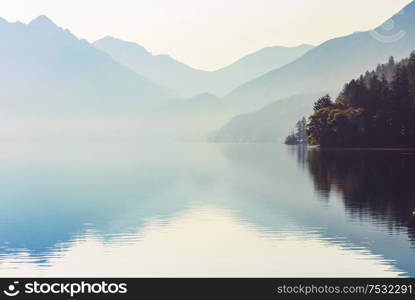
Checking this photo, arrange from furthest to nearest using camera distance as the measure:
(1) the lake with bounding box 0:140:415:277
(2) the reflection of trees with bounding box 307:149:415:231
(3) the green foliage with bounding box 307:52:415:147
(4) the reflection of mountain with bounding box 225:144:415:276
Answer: (3) the green foliage with bounding box 307:52:415:147
(2) the reflection of trees with bounding box 307:149:415:231
(4) the reflection of mountain with bounding box 225:144:415:276
(1) the lake with bounding box 0:140:415:277

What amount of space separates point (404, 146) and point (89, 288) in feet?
543

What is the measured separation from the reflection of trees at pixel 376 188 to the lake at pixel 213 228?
102 mm

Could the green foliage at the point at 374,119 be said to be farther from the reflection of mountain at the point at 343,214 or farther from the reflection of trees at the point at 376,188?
the reflection of mountain at the point at 343,214

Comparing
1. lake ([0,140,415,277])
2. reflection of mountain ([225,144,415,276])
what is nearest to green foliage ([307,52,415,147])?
lake ([0,140,415,277])

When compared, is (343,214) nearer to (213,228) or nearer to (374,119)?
(213,228)

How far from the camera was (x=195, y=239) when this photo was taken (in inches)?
1599

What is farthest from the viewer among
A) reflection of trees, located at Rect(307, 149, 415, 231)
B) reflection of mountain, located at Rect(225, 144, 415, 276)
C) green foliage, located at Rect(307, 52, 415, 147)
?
green foliage, located at Rect(307, 52, 415, 147)

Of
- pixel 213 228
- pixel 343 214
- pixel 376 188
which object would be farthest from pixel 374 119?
pixel 213 228

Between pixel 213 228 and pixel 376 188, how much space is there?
2827 centimetres

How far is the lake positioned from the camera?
32.7 meters

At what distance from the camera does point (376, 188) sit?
6794cm

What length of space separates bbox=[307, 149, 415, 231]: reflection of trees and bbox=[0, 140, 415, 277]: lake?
0.10m

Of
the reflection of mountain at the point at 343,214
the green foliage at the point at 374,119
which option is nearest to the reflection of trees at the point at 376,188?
the reflection of mountain at the point at 343,214

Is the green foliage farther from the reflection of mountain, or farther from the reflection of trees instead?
the reflection of mountain
